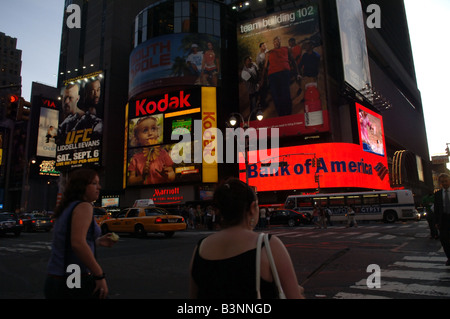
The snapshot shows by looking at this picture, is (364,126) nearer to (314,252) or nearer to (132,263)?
(314,252)

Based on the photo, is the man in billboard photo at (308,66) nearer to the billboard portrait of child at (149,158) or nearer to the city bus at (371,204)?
the city bus at (371,204)

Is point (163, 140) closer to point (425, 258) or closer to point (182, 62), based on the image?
point (182, 62)

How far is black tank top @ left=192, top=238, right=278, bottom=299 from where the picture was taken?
187 centimetres

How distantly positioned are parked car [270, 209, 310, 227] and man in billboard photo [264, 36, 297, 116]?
2023 cm

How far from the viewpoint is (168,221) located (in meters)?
16.5

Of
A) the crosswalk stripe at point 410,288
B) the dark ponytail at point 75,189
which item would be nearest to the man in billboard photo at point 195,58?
the crosswalk stripe at point 410,288

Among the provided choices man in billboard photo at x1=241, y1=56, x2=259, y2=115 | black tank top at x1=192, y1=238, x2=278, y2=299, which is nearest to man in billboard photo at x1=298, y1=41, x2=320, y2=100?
man in billboard photo at x1=241, y1=56, x2=259, y2=115

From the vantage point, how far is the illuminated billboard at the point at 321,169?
45188mm

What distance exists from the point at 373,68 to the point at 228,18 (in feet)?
123

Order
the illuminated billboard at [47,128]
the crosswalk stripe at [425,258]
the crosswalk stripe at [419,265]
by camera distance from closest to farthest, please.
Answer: the crosswalk stripe at [419,265] < the crosswalk stripe at [425,258] < the illuminated billboard at [47,128]

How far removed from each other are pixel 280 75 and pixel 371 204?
24.0m

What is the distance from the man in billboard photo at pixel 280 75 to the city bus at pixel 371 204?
18116 millimetres

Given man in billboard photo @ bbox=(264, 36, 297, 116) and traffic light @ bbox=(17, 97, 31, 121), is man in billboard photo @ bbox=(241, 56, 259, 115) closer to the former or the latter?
man in billboard photo @ bbox=(264, 36, 297, 116)
